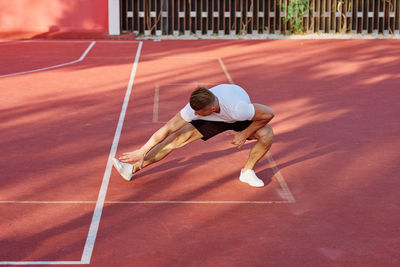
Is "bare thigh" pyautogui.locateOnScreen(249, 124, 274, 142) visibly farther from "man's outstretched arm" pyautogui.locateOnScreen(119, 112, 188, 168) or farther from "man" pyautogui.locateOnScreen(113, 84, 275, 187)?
"man's outstretched arm" pyautogui.locateOnScreen(119, 112, 188, 168)

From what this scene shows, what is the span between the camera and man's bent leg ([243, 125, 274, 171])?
287 inches

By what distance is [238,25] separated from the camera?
22.8 meters

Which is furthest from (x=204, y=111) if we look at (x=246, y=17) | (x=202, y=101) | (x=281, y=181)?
(x=246, y=17)

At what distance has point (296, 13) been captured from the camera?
22078 millimetres

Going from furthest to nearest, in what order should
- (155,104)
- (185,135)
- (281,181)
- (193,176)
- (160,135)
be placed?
1. (155,104)
2. (193,176)
3. (281,181)
4. (185,135)
5. (160,135)

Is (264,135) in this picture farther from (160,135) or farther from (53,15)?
(53,15)

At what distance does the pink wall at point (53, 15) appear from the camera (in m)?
21.4

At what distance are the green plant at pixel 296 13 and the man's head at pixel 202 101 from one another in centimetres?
1615

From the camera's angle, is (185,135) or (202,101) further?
(185,135)

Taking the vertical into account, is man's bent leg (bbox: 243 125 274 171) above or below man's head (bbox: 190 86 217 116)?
below

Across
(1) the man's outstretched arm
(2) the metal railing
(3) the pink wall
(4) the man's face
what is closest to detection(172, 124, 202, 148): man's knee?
(1) the man's outstretched arm

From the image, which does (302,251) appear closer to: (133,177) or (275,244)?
(275,244)

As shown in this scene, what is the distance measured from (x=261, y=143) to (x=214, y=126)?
1.82 ft

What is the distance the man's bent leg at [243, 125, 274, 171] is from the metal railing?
15.2 metres
